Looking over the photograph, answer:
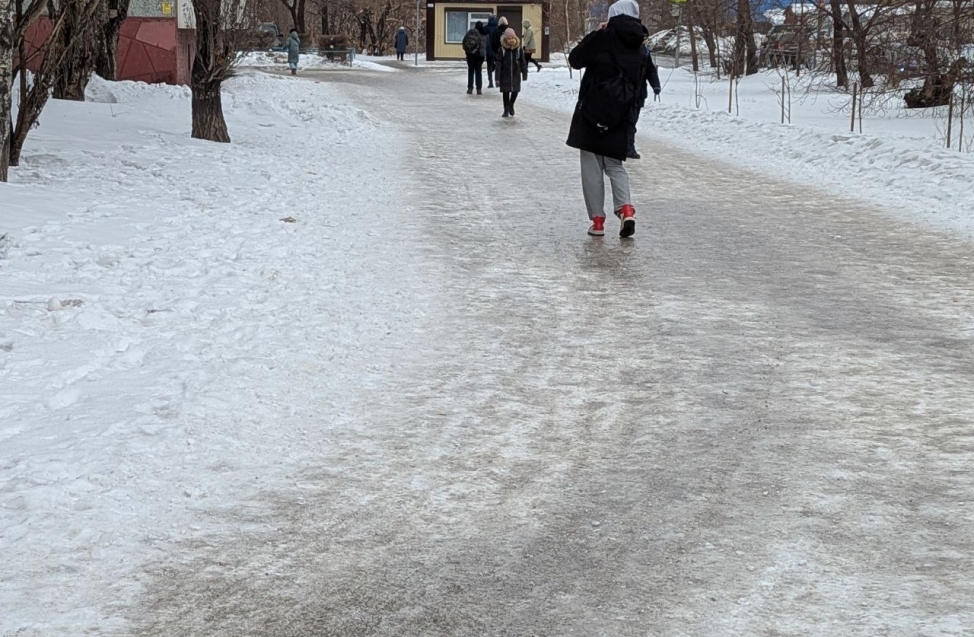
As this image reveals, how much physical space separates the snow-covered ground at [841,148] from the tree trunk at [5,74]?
7.19 metres

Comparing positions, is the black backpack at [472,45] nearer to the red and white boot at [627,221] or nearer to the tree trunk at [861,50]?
the tree trunk at [861,50]

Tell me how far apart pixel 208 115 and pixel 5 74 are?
16.3 feet

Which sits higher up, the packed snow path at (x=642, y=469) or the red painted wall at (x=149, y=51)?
the red painted wall at (x=149, y=51)

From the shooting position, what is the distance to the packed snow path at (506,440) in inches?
130

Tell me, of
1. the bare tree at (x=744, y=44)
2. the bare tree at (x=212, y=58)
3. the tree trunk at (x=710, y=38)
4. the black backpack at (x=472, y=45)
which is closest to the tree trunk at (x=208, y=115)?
the bare tree at (x=212, y=58)

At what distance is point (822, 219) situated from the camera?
32.4 ft

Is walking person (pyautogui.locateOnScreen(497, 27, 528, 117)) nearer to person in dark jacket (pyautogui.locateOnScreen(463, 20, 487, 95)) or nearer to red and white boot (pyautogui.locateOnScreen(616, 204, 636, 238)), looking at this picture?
person in dark jacket (pyautogui.locateOnScreen(463, 20, 487, 95))

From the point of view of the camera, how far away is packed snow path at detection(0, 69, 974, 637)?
10.8 ft

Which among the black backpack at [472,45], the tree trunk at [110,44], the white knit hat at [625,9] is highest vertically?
the black backpack at [472,45]

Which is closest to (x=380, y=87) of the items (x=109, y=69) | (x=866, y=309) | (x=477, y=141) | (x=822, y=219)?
(x=109, y=69)

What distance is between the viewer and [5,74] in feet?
31.2

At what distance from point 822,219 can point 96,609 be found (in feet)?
25.6

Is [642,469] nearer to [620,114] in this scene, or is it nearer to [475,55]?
[620,114]

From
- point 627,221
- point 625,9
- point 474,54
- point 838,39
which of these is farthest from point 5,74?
point 474,54
